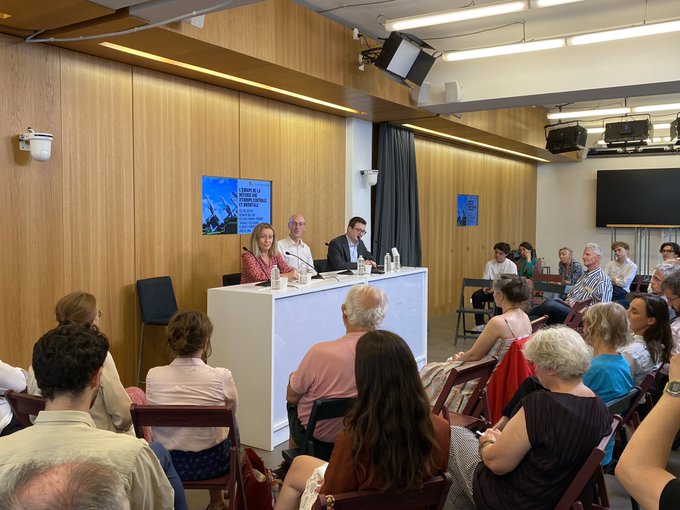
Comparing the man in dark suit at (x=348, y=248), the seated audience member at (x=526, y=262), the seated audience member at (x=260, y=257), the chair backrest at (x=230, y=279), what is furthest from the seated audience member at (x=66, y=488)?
the seated audience member at (x=526, y=262)

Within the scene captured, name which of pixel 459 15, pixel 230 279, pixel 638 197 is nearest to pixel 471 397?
pixel 230 279

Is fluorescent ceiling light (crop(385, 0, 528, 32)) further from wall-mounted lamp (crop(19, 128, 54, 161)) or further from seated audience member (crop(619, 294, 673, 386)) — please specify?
wall-mounted lamp (crop(19, 128, 54, 161))

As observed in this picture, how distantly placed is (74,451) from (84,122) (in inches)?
152

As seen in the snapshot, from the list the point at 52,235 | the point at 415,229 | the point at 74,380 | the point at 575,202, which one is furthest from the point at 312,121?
the point at 575,202

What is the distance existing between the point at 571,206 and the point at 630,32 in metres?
9.69

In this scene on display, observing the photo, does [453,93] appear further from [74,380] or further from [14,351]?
→ [74,380]

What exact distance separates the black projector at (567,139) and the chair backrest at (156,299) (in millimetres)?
7394

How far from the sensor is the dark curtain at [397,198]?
27.1 ft

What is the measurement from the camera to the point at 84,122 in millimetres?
4812

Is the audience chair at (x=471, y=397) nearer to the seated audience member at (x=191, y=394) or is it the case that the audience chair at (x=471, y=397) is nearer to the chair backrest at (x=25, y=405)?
the seated audience member at (x=191, y=394)

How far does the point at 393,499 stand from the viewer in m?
1.80

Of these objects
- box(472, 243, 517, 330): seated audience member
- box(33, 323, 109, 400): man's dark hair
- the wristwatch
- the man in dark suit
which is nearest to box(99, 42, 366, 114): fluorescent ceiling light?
the man in dark suit

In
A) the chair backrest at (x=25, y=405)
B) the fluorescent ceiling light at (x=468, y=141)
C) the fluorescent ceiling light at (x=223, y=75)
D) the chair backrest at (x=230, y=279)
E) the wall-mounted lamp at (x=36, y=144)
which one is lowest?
the chair backrest at (x=25, y=405)

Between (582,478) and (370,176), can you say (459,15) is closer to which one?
(370,176)
